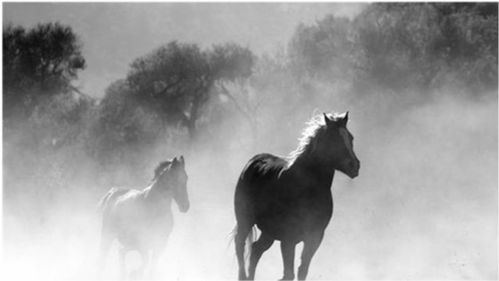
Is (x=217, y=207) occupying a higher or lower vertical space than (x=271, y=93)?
lower

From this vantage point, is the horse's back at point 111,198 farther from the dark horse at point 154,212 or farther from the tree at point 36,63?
the tree at point 36,63

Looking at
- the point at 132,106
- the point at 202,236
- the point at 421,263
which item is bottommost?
the point at 421,263

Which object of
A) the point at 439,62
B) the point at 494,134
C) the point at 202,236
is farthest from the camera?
the point at 439,62

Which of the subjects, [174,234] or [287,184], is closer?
[287,184]

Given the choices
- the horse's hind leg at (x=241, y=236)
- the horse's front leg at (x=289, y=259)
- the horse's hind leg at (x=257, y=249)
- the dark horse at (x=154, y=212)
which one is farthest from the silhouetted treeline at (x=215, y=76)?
the horse's front leg at (x=289, y=259)

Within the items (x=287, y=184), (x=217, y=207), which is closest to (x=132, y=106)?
(x=217, y=207)

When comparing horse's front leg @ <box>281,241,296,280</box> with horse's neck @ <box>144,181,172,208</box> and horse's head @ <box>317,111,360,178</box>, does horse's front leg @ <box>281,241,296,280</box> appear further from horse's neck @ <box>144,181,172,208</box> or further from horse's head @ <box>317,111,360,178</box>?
horse's neck @ <box>144,181,172,208</box>

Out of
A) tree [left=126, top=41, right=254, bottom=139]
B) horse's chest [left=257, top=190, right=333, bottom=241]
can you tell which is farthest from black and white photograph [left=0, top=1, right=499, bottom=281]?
tree [left=126, top=41, right=254, bottom=139]

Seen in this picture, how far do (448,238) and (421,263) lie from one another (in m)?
3.17

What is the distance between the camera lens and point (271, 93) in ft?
200

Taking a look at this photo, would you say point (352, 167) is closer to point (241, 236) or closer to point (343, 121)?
point (343, 121)

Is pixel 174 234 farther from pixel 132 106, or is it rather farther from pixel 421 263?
pixel 132 106

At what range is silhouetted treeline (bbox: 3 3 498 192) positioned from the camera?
148 feet

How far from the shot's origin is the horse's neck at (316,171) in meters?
11.0
